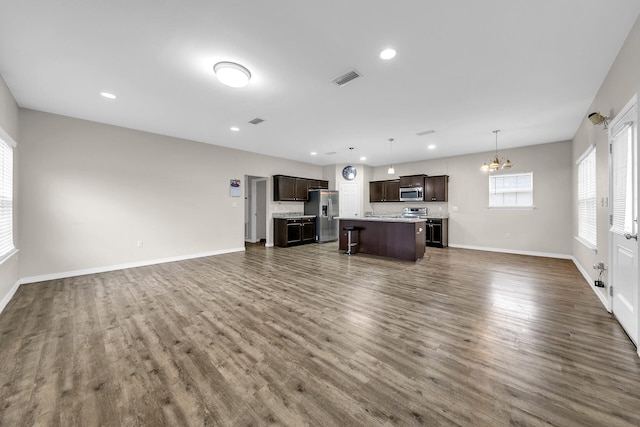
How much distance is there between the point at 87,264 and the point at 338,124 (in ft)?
17.5

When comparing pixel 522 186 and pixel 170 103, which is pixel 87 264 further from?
pixel 522 186

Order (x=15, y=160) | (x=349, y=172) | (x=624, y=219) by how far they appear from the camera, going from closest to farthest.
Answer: (x=624, y=219) → (x=15, y=160) → (x=349, y=172)

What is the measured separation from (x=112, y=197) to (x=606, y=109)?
25.4 ft

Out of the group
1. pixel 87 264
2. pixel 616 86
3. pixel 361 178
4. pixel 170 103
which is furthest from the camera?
pixel 361 178

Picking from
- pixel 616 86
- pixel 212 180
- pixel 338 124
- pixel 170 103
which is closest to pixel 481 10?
pixel 616 86

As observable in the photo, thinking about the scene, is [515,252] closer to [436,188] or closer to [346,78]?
[436,188]

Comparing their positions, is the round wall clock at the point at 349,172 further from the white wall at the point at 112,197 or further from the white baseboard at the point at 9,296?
the white baseboard at the point at 9,296

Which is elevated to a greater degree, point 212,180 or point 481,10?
point 481,10

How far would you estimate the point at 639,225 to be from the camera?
2.01 m

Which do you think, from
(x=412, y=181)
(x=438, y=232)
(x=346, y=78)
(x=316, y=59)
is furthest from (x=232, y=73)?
(x=438, y=232)

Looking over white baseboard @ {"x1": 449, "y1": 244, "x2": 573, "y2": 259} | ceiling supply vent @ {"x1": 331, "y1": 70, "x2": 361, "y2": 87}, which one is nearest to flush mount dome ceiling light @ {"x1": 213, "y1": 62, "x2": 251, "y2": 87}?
ceiling supply vent @ {"x1": 331, "y1": 70, "x2": 361, "y2": 87}

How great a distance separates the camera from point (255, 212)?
8805 mm

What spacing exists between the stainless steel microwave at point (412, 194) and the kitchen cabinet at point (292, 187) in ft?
9.60

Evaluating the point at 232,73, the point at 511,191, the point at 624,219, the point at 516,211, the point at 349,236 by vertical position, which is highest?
the point at 232,73
